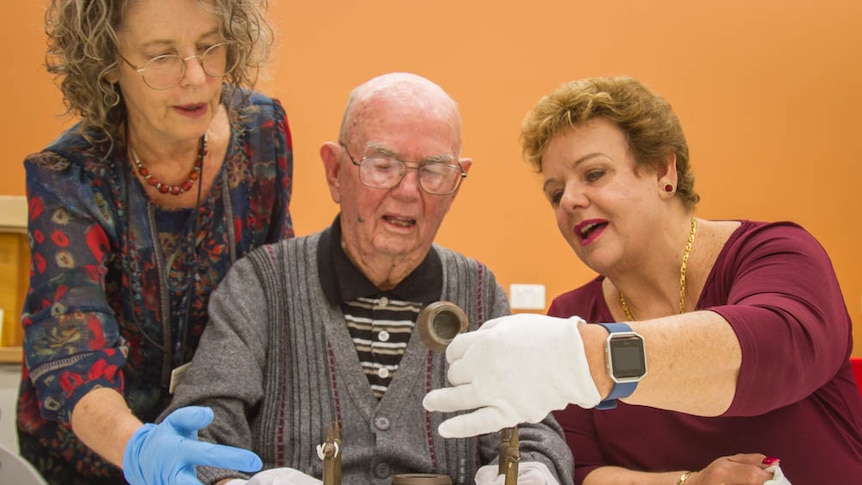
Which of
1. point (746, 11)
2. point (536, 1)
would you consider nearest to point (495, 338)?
point (536, 1)

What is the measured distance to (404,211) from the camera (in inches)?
62.1

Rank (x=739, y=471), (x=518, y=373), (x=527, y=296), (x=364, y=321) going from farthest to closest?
1. (x=527, y=296)
2. (x=364, y=321)
3. (x=739, y=471)
4. (x=518, y=373)

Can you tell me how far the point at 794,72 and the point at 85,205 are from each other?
119 inches

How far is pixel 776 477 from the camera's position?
1.36 metres

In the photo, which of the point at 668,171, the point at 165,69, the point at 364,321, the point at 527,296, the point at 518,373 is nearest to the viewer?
the point at 518,373

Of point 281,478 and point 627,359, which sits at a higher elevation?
point 627,359

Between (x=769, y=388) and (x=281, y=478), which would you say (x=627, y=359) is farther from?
(x=281, y=478)

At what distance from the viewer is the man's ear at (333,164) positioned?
1.68 meters

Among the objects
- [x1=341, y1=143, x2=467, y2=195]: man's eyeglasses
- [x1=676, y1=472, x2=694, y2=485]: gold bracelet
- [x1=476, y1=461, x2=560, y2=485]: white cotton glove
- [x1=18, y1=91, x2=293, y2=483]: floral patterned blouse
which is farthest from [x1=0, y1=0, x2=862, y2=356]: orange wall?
[x1=476, y1=461, x2=560, y2=485]: white cotton glove

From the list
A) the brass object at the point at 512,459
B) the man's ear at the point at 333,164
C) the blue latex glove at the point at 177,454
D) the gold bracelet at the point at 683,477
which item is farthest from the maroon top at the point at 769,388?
the blue latex glove at the point at 177,454

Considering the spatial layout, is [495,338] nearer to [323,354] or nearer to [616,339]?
[616,339]

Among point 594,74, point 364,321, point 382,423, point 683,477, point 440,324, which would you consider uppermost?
point 594,74

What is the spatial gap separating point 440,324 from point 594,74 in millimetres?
2466

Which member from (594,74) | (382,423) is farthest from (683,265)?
(594,74)
